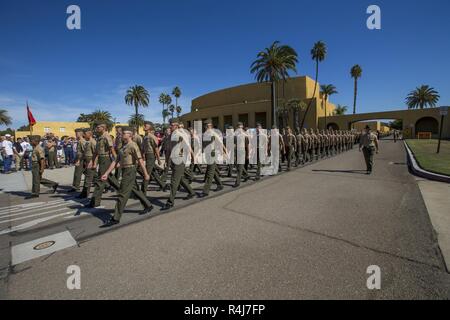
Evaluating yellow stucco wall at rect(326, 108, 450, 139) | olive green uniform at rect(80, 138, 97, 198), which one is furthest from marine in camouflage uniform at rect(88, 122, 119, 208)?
yellow stucco wall at rect(326, 108, 450, 139)

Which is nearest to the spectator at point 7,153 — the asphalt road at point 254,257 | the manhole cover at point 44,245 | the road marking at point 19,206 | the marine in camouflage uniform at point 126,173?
the road marking at point 19,206

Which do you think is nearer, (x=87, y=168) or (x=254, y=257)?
(x=254, y=257)

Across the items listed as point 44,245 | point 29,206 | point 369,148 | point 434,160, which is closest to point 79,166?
→ point 29,206

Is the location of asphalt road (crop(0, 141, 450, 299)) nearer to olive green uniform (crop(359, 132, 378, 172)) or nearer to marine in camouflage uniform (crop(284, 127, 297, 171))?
olive green uniform (crop(359, 132, 378, 172))

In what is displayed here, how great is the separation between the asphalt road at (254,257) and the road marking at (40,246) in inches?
6.3

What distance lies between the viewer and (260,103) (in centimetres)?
5166

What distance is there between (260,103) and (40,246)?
51046mm

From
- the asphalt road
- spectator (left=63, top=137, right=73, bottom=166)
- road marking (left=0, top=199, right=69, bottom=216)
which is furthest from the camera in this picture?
spectator (left=63, top=137, right=73, bottom=166)

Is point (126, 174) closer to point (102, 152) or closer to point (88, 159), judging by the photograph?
point (102, 152)

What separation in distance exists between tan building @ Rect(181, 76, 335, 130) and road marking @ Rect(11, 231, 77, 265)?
44668mm

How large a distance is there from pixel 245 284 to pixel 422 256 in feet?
7.76

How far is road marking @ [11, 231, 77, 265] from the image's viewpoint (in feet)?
11.0

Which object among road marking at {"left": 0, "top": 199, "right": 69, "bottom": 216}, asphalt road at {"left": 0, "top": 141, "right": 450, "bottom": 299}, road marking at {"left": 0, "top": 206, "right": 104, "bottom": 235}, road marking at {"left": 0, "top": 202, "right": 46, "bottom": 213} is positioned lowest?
road marking at {"left": 0, "top": 202, "right": 46, "bottom": 213}
